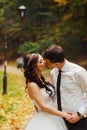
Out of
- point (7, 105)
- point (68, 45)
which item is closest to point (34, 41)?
point (68, 45)

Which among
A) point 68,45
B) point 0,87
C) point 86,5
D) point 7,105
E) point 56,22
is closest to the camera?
point 7,105

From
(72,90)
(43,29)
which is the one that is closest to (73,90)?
(72,90)

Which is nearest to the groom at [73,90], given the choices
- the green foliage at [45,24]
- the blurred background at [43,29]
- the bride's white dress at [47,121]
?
the bride's white dress at [47,121]

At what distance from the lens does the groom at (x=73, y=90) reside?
4.28 m

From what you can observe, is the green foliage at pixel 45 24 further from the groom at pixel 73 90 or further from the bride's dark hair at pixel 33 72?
the groom at pixel 73 90

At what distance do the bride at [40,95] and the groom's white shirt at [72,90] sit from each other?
0.18 m

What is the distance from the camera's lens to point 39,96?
14.8 ft

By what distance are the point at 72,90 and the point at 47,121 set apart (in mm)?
454

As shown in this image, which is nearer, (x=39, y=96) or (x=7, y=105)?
(x=39, y=96)

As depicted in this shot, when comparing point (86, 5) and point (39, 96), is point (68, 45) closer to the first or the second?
point (86, 5)

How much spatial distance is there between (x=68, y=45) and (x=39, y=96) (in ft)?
87.7

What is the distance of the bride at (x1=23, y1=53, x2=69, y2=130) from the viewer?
451 centimetres

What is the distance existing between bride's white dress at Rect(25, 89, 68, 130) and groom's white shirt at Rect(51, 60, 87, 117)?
0.19 m

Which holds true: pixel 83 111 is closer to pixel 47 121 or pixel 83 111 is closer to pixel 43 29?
pixel 47 121
